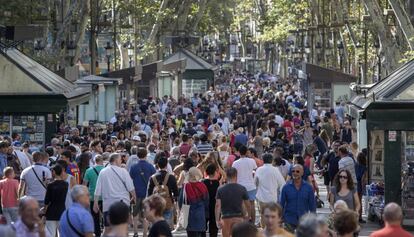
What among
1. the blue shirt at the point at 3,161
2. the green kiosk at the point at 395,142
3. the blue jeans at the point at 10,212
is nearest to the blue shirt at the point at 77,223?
the blue jeans at the point at 10,212

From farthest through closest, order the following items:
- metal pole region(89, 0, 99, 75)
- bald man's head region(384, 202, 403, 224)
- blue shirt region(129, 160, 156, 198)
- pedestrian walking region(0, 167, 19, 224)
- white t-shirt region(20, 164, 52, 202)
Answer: metal pole region(89, 0, 99, 75) → blue shirt region(129, 160, 156, 198) → white t-shirt region(20, 164, 52, 202) → pedestrian walking region(0, 167, 19, 224) → bald man's head region(384, 202, 403, 224)

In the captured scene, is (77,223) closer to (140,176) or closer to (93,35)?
(140,176)

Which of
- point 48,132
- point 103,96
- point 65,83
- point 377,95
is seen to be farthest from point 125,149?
point 103,96

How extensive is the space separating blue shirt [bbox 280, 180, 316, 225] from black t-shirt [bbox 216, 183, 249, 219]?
0.56 meters

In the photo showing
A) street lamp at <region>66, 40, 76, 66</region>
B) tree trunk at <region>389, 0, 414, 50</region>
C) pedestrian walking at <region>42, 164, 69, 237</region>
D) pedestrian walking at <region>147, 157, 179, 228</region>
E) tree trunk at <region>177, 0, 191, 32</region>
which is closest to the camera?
pedestrian walking at <region>42, 164, 69, 237</region>

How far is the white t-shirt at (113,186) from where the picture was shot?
63.7 feet

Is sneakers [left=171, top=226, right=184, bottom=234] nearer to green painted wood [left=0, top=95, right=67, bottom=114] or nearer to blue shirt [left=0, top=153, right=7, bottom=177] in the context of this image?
blue shirt [left=0, top=153, right=7, bottom=177]

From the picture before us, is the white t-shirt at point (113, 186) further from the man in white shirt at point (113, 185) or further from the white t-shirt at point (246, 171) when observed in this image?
the white t-shirt at point (246, 171)

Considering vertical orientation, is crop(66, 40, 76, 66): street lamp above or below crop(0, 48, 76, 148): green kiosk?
above

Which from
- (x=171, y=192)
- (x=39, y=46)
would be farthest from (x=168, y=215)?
(x=39, y=46)

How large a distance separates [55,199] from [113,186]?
1.76m

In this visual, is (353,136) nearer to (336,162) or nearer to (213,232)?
(336,162)

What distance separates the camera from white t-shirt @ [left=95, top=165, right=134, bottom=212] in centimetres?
1942

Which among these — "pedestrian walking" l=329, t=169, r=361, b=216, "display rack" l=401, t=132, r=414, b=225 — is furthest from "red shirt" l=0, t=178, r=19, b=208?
"display rack" l=401, t=132, r=414, b=225
